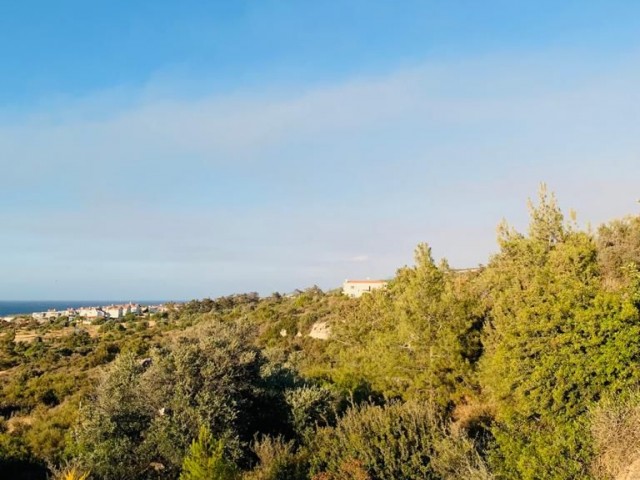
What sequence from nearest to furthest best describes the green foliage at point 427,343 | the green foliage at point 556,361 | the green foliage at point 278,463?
the green foliage at point 556,361
the green foliage at point 278,463
the green foliage at point 427,343

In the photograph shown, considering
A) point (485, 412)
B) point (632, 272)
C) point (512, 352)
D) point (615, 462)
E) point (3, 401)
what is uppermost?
point (632, 272)

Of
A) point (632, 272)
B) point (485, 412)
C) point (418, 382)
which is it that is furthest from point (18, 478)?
point (632, 272)

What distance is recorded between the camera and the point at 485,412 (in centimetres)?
1451

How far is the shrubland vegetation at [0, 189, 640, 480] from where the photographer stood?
29.3 feet

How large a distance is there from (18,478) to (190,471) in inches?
286

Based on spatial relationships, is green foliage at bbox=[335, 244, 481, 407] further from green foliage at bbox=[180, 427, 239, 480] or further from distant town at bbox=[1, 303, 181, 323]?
distant town at bbox=[1, 303, 181, 323]

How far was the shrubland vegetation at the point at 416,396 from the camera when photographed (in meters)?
8.94

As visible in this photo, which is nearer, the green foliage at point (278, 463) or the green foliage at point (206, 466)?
the green foliage at point (206, 466)

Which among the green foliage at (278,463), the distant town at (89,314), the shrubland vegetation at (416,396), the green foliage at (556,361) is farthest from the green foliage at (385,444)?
the distant town at (89,314)

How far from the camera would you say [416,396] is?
15945 millimetres

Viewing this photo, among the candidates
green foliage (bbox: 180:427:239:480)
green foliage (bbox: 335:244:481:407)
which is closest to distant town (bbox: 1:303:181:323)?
green foliage (bbox: 335:244:481:407)

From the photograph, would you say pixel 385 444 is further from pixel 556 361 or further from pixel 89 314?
pixel 89 314

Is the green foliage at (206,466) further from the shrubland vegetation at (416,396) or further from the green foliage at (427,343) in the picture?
the green foliage at (427,343)

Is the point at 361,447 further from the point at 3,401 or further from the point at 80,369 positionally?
the point at 80,369
